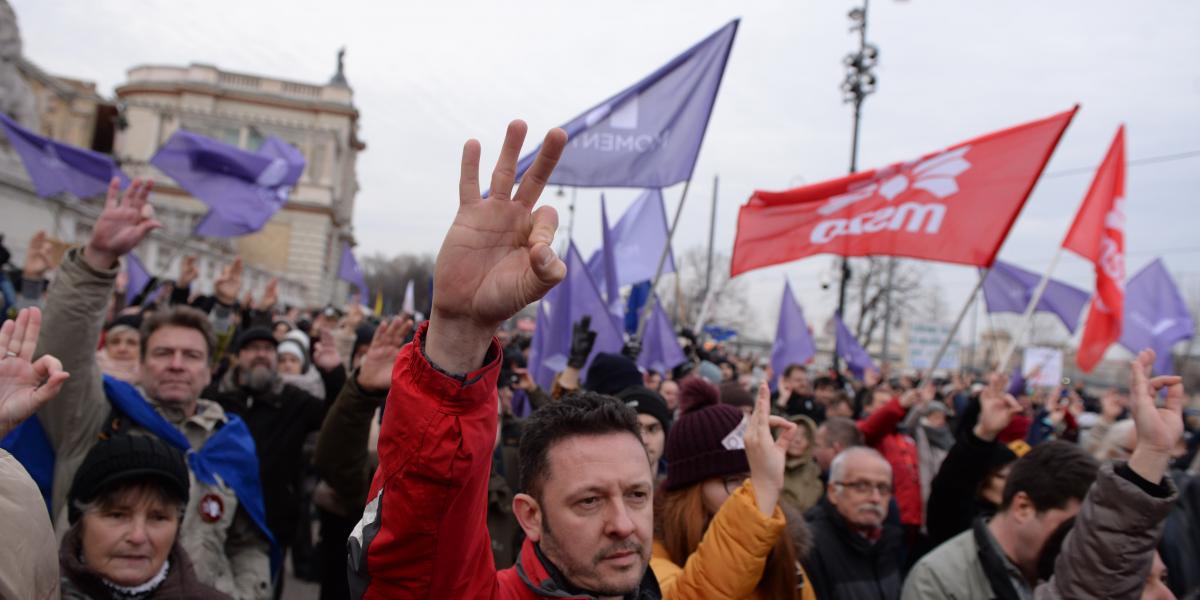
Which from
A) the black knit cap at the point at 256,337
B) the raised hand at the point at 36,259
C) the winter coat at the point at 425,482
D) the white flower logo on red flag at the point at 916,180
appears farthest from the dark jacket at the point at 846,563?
the raised hand at the point at 36,259

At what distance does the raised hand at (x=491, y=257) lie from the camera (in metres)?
1.50

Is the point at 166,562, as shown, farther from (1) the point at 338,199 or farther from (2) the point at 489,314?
(1) the point at 338,199

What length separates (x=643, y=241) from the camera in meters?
9.57

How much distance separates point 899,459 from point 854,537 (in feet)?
7.63

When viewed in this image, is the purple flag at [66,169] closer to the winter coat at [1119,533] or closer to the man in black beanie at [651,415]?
the man in black beanie at [651,415]

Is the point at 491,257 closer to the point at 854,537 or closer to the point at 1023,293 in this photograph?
the point at 854,537

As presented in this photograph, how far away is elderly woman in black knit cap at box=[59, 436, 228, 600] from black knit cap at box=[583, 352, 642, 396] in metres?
2.73

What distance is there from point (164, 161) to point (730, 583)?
28.9 feet

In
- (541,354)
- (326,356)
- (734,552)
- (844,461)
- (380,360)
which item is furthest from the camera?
(541,354)

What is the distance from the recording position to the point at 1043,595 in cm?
267

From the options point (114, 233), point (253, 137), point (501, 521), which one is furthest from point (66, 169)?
point (253, 137)

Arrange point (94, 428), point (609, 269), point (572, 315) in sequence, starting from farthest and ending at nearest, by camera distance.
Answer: point (609, 269)
point (572, 315)
point (94, 428)

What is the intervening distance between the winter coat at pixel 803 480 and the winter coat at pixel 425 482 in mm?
3511

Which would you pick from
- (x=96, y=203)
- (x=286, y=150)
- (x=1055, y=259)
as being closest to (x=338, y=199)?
(x=96, y=203)
